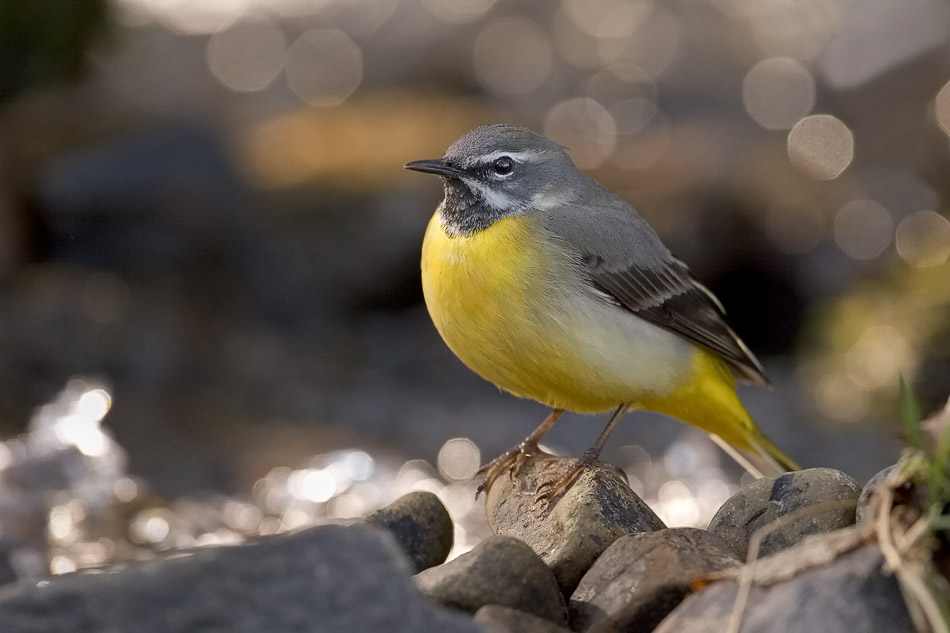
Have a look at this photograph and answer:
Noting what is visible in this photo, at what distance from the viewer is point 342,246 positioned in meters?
14.7

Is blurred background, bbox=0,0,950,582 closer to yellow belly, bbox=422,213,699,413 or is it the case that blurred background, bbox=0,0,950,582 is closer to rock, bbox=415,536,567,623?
yellow belly, bbox=422,213,699,413

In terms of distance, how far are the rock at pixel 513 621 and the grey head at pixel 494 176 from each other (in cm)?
263

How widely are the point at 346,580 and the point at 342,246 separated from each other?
11.4 metres

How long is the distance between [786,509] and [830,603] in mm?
1480

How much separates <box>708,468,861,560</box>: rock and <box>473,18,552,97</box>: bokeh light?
14.4m

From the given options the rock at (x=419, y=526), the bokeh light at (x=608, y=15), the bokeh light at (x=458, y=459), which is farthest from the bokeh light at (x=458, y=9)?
the rock at (x=419, y=526)

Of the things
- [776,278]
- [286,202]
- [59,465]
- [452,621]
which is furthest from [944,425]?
[286,202]

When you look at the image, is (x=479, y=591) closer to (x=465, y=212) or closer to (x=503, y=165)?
(x=465, y=212)

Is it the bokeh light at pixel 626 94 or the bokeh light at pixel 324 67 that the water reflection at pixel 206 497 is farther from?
the bokeh light at pixel 324 67

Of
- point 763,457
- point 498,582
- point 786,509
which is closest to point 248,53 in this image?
point 763,457

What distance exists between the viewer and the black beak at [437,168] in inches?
240

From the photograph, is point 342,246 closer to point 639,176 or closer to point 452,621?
point 639,176

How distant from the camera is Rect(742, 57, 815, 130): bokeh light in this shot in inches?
667

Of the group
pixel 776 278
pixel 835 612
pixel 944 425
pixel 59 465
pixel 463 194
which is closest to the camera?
pixel 835 612
